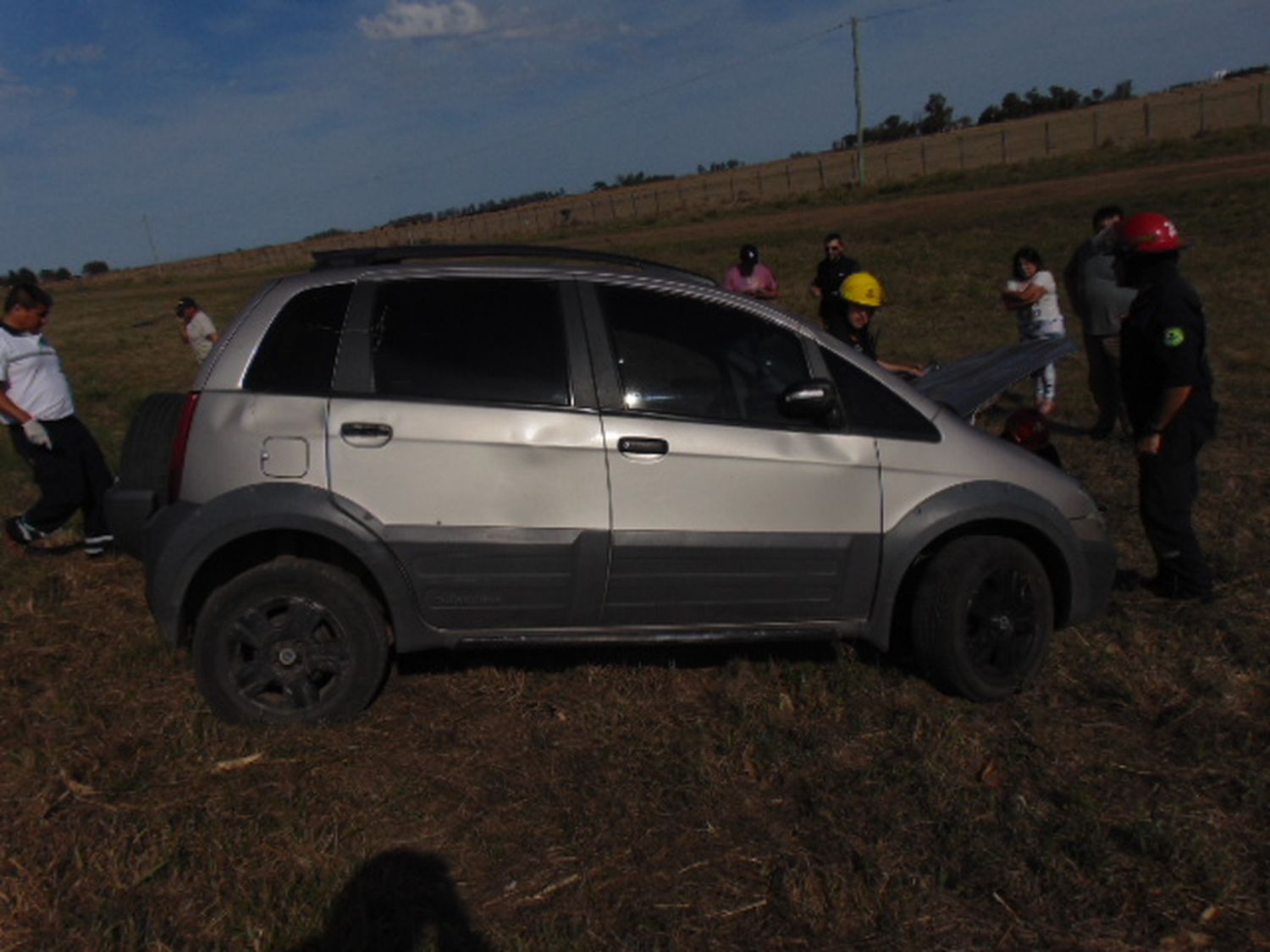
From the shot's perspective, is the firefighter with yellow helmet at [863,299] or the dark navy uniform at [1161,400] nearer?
the dark navy uniform at [1161,400]

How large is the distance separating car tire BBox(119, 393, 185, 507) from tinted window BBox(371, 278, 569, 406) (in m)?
0.93

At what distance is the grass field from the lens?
2975 mm

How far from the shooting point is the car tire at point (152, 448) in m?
4.23

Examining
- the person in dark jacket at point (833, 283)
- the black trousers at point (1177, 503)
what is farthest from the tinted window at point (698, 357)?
the person in dark jacket at point (833, 283)

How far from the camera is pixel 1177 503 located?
5.00m

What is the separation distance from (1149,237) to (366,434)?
3.54 metres

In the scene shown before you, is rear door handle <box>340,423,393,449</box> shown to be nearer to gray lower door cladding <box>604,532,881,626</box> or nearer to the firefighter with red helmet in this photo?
gray lower door cladding <box>604,532,881,626</box>

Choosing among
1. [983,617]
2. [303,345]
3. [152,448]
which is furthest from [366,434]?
[983,617]

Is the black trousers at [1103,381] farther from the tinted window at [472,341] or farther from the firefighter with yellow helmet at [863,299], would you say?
the tinted window at [472,341]

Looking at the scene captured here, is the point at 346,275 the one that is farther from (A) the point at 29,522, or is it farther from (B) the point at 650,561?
→ (A) the point at 29,522

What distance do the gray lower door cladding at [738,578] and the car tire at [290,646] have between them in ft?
3.03

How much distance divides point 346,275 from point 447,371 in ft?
1.83

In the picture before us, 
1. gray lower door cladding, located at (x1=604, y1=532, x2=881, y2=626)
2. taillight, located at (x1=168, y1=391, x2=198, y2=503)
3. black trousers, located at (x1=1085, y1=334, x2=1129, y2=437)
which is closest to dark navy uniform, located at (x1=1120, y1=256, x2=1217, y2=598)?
gray lower door cladding, located at (x1=604, y1=532, x2=881, y2=626)

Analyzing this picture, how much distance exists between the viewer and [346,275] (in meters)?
4.04
